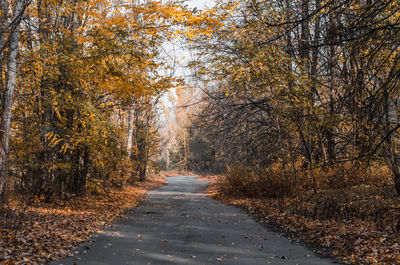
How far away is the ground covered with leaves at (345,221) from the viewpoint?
5.94 meters

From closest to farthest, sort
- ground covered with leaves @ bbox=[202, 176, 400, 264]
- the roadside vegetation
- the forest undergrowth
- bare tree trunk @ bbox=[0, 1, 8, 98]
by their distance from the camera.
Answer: ground covered with leaves @ bbox=[202, 176, 400, 264] < the forest undergrowth < the roadside vegetation < bare tree trunk @ bbox=[0, 1, 8, 98]

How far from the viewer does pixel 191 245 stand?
6.77 metres

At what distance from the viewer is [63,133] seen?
10117 millimetres

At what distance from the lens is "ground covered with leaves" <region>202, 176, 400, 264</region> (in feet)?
19.5

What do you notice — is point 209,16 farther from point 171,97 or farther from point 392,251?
point 171,97

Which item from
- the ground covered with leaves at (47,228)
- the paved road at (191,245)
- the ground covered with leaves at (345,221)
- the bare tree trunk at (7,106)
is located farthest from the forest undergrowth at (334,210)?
the bare tree trunk at (7,106)

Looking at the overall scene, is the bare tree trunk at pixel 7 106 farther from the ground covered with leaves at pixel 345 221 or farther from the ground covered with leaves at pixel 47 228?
the ground covered with leaves at pixel 345 221

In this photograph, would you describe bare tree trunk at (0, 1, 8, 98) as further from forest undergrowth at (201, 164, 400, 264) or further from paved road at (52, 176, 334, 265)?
forest undergrowth at (201, 164, 400, 264)

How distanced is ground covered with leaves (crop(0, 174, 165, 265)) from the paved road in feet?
1.39

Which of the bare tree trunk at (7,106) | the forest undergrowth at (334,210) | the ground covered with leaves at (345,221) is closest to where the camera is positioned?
the ground covered with leaves at (345,221)

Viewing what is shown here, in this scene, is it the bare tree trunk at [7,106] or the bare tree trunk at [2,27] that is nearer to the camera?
the bare tree trunk at [2,27]

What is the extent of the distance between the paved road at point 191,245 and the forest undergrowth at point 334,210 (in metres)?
0.70

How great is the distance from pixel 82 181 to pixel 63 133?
380cm

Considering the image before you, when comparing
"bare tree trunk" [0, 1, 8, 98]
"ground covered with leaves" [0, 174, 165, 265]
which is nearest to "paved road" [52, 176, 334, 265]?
"ground covered with leaves" [0, 174, 165, 265]
